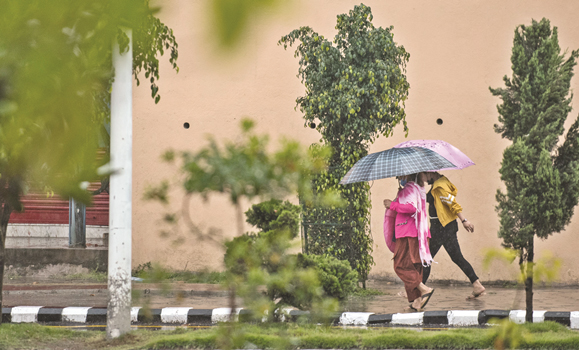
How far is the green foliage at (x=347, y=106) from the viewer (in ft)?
28.2

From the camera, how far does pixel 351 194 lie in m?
8.84

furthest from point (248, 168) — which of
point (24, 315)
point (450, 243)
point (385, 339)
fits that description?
point (450, 243)

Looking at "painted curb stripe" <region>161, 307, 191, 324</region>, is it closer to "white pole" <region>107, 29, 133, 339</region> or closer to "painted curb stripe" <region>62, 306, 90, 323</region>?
"painted curb stripe" <region>62, 306, 90, 323</region>

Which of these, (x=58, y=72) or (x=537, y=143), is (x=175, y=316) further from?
(x=58, y=72)

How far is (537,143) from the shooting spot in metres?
6.25

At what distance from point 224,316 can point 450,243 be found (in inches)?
106

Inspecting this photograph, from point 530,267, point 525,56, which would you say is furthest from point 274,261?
point 525,56

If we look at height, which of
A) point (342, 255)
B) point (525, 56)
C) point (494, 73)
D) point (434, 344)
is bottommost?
point (434, 344)

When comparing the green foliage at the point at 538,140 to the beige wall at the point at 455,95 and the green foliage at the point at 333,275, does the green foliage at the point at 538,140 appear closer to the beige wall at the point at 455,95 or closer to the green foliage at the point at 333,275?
the green foliage at the point at 333,275

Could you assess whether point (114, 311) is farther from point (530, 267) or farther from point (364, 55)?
point (364, 55)

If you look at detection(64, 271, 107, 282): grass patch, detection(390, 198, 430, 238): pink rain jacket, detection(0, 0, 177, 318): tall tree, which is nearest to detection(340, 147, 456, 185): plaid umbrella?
detection(390, 198, 430, 238): pink rain jacket

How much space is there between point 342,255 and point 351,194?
30.2 inches

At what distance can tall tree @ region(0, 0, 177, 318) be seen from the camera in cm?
68

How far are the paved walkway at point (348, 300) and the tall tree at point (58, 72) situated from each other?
21.7 ft
